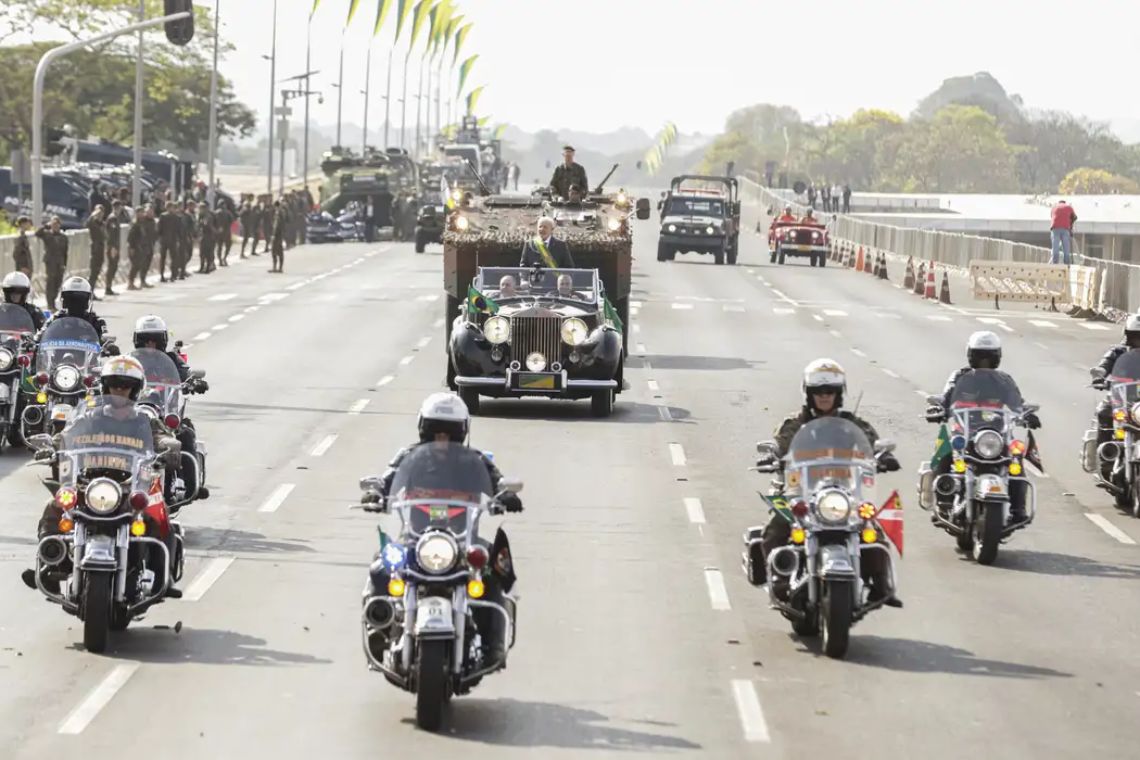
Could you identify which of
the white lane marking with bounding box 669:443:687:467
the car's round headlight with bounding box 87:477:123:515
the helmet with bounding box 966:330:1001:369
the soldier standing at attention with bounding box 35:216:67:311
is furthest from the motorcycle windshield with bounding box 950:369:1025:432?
the soldier standing at attention with bounding box 35:216:67:311

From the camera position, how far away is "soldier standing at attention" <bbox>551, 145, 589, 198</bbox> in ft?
114

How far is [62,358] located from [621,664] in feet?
32.7

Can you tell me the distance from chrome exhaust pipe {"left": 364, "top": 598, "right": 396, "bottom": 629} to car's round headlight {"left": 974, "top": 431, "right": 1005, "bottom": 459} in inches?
263

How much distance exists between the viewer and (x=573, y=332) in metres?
27.0

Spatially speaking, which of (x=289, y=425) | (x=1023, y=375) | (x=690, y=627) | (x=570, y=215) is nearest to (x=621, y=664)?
(x=690, y=627)

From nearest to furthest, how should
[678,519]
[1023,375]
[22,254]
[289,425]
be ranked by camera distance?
[678,519] < [289,425] < [1023,375] < [22,254]

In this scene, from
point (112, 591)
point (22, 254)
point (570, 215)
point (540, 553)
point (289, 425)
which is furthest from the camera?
point (22, 254)

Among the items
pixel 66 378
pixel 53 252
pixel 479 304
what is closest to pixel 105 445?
pixel 66 378

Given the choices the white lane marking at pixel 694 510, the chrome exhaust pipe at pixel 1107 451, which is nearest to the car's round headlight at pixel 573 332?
the white lane marking at pixel 694 510

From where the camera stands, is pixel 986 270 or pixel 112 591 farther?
pixel 986 270

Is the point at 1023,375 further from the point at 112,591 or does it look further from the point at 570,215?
the point at 112,591

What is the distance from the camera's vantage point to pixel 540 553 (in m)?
17.4

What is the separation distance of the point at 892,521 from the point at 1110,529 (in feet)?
22.1

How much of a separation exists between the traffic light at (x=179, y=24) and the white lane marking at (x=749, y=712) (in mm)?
28173
